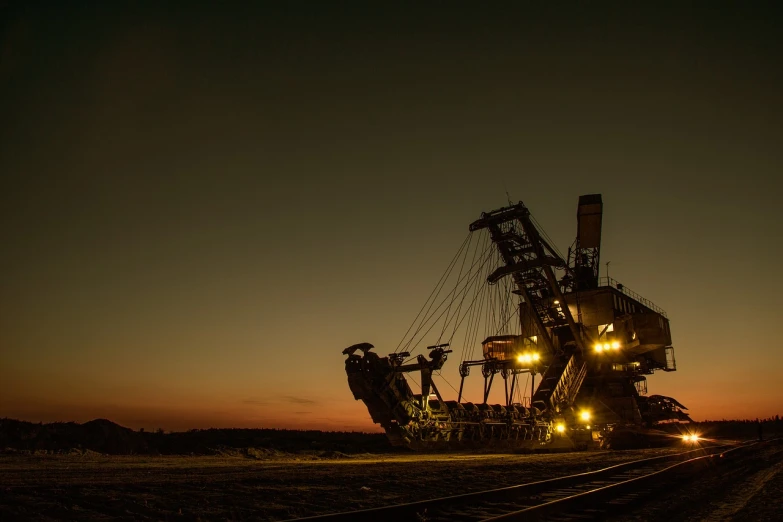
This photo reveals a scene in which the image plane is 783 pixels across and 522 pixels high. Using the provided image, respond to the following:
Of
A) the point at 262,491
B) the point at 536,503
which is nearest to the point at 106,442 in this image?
the point at 262,491

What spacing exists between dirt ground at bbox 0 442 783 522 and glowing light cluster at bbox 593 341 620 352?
78.4 ft

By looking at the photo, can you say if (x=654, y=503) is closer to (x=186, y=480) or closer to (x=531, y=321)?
(x=186, y=480)

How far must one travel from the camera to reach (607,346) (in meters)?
38.9

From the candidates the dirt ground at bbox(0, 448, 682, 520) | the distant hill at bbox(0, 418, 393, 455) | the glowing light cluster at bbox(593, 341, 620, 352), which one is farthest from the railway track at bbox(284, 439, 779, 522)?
the glowing light cluster at bbox(593, 341, 620, 352)

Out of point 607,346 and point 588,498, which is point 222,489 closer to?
point 588,498

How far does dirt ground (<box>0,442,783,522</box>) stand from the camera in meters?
8.03

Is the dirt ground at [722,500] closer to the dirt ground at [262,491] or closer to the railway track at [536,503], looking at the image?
the dirt ground at [262,491]

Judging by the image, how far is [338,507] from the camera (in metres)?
8.77

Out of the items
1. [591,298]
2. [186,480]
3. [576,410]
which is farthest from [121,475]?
[591,298]

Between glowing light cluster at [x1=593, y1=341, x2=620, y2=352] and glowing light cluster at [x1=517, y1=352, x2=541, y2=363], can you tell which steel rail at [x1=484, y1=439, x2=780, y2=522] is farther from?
glowing light cluster at [x1=517, y1=352, x2=541, y2=363]

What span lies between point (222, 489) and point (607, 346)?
34.6 m

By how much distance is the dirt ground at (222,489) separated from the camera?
803cm

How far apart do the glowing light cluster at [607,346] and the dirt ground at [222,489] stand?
25473 millimetres

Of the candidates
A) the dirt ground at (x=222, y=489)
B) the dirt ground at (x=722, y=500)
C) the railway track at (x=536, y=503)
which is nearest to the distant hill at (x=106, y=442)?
the dirt ground at (x=222, y=489)
